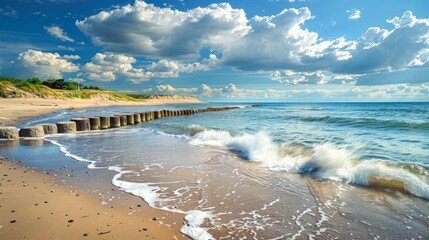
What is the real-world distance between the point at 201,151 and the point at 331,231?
24.4 ft

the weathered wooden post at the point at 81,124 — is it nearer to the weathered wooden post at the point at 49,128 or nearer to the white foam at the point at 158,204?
the weathered wooden post at the point at 49,128

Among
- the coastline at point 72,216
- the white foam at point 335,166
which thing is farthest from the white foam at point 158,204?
the white foam at point 335,166

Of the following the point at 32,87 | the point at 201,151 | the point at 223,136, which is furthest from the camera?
the point at 32,87

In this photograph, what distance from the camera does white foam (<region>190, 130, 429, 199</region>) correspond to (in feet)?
21.1

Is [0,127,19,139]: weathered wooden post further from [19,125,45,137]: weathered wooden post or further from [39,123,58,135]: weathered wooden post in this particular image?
[39,123,58,135]: weathered wooden post

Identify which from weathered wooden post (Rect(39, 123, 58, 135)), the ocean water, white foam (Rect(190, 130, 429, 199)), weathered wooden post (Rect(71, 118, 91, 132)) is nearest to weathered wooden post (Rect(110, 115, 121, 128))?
weathered wooden post (Rect(71, 118, 91, 132))

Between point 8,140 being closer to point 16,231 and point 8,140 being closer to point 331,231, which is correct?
point 16,231

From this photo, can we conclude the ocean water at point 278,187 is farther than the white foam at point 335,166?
No

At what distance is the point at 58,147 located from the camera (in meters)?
11.4

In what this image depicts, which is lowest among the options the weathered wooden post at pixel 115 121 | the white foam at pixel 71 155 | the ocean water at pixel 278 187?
the ocean water at pixel 278 187

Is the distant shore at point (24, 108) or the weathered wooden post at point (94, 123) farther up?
the distant shore at point (24, 108)

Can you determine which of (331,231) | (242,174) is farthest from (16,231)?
(242,174)

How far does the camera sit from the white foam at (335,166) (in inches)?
253

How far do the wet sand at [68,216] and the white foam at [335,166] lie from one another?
4770 mm
